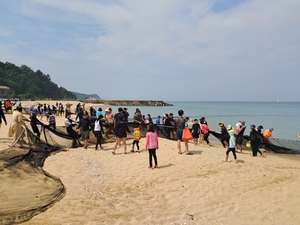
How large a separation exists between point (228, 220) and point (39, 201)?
12.1 feet

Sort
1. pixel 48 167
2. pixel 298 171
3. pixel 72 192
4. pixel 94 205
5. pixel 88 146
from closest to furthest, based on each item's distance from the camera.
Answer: pixel 94 205 → pixel 72 192 → pixel 48 167 → pixel 298 171 → pixel 88 146

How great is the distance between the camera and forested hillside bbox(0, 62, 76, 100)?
85344 millimetres

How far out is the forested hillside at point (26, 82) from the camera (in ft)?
280

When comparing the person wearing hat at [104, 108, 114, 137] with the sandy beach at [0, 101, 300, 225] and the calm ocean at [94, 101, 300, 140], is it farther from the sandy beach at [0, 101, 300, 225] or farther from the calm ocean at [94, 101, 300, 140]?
the calm ocean at [94, 101, 300, 140]

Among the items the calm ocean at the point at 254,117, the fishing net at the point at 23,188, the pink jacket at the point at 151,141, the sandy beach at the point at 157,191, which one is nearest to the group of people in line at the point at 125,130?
the pink jacket at the point at 151,141

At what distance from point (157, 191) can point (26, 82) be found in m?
105

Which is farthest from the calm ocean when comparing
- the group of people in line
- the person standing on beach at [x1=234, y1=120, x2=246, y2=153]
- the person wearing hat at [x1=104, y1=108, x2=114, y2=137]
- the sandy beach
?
the sandy beach

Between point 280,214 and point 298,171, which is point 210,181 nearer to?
point 280,214

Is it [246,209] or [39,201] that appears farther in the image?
[246,209]

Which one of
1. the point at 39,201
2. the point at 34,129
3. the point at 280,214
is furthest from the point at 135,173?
the point at 34,129

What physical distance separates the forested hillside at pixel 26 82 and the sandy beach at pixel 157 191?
263ft

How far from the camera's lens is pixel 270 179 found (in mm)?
6973

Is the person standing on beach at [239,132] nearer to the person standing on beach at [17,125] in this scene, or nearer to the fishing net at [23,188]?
the fishing net at [23,188]

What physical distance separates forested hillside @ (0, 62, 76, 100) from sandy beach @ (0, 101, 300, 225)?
80101 mm
